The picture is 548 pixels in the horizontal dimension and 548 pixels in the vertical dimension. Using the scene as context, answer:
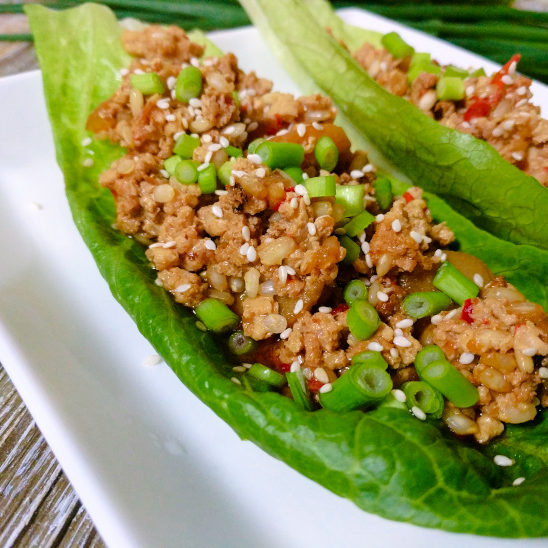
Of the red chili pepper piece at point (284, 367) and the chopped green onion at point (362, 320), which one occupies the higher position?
the chopped green onion at point (362, 320)

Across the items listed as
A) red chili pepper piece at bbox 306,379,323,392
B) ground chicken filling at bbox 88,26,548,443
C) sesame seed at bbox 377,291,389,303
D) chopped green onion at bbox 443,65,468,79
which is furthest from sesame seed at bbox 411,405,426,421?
chopped green onion at bbox 443,65,468,79

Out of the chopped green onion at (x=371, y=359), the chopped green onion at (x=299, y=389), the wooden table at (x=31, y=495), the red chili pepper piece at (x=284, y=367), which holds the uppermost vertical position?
the chopped green onion at (x=371, y=359)

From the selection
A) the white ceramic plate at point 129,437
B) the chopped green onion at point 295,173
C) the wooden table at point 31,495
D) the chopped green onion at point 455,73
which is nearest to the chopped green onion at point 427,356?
the white ceramic plate at point 129,437

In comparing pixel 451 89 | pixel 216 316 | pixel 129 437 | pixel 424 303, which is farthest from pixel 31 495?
pixel 451 89

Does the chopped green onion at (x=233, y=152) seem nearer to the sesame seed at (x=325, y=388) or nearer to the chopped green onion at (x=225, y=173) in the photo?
the chopped green onion at (x=225, y=173)

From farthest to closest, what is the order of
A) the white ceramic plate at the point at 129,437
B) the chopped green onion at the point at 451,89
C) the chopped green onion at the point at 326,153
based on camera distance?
the chopped green onion at the point at 451,89
the chopped green onion at the point at 326,153
the white ceramic plate at the point at 129,437

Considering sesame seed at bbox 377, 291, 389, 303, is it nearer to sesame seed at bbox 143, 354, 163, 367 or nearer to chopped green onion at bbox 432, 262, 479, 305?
chopped green onion at bbox 432, 262, 479, 305
